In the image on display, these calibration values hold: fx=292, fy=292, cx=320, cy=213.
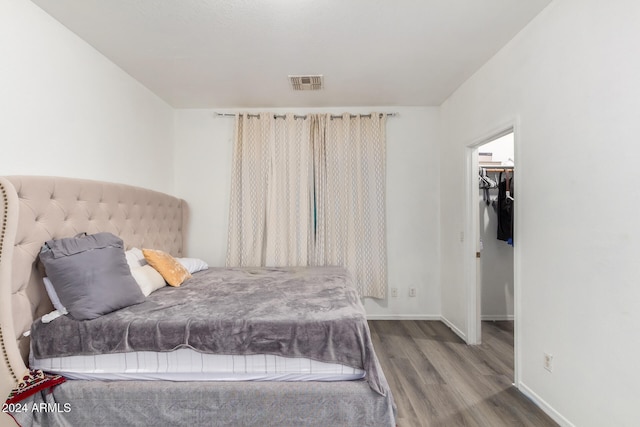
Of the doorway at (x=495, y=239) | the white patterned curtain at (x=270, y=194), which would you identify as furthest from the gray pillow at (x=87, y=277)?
the doorway at (x=495, y=239)

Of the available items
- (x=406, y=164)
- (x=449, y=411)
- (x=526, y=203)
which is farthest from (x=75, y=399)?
(x=406, y=164)

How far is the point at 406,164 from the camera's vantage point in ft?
11.3

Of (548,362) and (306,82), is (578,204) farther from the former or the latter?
(306,82)

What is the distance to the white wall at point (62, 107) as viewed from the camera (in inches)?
64.0

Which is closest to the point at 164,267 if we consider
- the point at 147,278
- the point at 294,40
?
the point at 147,278

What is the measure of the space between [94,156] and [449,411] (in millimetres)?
3037

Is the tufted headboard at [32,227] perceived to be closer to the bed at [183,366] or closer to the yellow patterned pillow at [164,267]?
the bed at [183,366]

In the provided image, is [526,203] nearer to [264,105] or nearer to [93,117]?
[264,105]

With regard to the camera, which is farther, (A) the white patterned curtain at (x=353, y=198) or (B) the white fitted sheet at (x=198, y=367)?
(A) the white patterned curtain at (x=353, y=198)

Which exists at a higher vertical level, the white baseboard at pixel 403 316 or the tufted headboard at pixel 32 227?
the tufted headboard at pixel 32 227

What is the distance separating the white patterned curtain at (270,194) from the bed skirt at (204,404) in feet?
6.03

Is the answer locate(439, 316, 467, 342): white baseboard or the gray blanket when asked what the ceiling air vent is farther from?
locate(439, 316, 467, 342): white baseboard

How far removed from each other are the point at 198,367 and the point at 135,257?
1195 mm

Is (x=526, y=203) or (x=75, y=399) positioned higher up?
(x=526, y=203)
